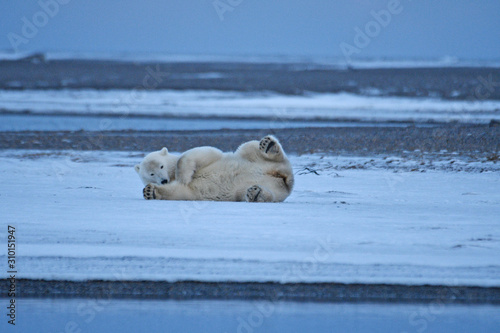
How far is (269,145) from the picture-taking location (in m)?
6.95

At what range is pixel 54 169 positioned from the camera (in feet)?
34.1

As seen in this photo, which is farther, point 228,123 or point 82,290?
point 228,123

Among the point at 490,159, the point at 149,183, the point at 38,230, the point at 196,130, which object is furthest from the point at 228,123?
the point at 38,230

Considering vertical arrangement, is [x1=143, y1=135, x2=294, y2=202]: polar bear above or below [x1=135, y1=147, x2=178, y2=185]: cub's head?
below

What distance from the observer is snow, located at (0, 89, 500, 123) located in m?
23.0

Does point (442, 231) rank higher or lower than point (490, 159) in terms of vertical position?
lower

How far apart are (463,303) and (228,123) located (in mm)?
16411

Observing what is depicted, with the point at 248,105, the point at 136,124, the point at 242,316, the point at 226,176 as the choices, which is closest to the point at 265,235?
the point at 242,316

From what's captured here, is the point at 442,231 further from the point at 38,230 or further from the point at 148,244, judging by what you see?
the point at 38,230

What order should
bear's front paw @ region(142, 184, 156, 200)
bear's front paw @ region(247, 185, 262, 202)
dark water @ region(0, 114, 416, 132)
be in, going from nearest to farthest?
bear's front paw @ region(247, 185, 262, 202) < bear's front paw @ region(142, 184, 156, 200) < dark water @ region(0, 114, 416, 132)

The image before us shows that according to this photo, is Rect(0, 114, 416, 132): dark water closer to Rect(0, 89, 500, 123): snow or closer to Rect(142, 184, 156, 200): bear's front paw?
Rect(0, 89, 500, 123): snow

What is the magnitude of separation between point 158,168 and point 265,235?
1.91 meters

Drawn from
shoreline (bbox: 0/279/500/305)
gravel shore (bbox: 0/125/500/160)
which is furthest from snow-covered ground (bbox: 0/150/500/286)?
gravel shore (bbox: 0/125/500/160)

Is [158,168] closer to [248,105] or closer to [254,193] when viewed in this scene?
[254,193]
